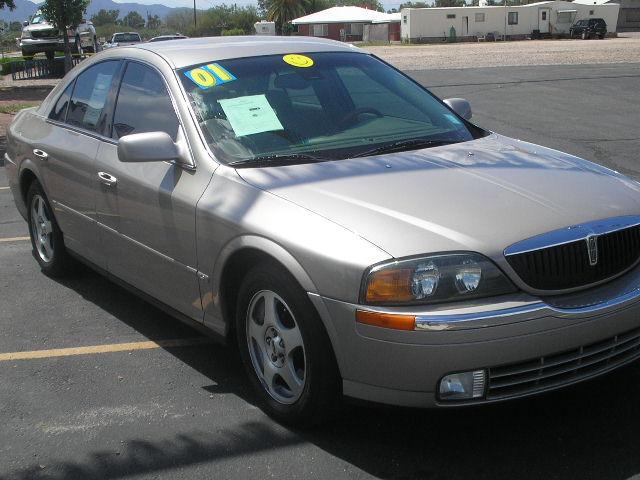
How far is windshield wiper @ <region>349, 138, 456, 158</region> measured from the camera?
431 centimetres

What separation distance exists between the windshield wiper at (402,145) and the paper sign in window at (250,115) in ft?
1.56

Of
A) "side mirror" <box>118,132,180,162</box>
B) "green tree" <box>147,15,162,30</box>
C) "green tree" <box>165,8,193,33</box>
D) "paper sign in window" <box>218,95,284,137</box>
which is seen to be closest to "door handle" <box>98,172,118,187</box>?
"side mirror" <box>118,132,180,162</box>

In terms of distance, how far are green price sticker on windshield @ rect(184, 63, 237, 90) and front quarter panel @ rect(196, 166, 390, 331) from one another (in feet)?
2.16

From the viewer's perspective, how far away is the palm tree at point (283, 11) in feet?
299

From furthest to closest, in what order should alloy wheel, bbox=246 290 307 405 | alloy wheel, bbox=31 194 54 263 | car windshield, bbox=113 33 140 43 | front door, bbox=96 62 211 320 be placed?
car windshield, bbox=113 33 140 43, alloy wheel, bbox=31 194 54 263, front door, bbox=96 62 211 320, alloy wheel, bbox=246 290 307 405

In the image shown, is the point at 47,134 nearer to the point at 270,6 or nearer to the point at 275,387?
the point at 275,387

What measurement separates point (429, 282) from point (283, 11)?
91.9 m

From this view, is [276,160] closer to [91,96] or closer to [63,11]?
[91,96]

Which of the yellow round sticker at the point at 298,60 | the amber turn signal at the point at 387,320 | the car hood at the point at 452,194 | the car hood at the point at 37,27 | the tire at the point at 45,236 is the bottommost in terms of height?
the tire at the point at 45,236

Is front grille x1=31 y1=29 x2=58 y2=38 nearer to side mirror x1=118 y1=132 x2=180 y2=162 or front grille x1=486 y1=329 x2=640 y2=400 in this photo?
side mirror x1=118 y1=132 x2=180 y2=162

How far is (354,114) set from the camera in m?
4.72

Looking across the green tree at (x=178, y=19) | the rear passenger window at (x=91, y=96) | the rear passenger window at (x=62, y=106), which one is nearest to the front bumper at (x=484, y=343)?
the rear passenger window at (x=91, y=96)

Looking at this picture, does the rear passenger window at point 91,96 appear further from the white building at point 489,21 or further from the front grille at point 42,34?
the white building at point 489,21

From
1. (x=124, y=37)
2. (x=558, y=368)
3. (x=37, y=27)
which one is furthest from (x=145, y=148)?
(x=124, y=37)
